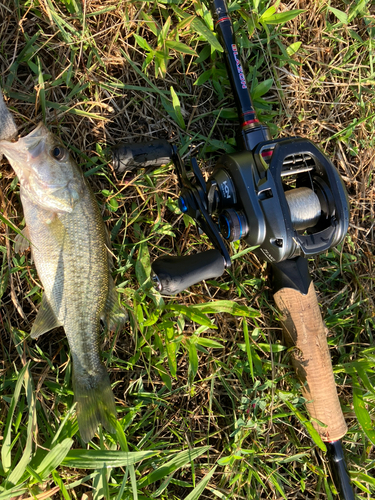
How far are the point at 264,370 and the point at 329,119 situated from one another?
219 cm

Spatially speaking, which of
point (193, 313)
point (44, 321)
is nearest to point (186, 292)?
point (193, 313)

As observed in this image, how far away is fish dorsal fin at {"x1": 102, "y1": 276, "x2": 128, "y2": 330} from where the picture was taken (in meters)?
2.50

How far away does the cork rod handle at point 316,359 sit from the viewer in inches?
103

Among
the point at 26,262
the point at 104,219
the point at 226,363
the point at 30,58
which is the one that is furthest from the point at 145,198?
the point at 226,363

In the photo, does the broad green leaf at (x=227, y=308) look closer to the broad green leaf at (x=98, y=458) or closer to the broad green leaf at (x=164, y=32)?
the broad green leaf at (x=98, y=458)

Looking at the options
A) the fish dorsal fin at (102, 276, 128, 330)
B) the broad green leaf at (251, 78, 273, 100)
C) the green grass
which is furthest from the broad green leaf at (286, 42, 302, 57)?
the fish dorsal fin at (102, 276, 128, 330)

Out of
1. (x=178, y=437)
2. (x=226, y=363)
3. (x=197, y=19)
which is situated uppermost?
(x=197, y=19)

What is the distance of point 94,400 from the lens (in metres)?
2.36

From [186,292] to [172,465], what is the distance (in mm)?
1180

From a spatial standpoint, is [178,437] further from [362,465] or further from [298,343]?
[362,465]

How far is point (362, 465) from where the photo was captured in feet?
9.52

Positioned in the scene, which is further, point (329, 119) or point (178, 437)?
point (329, 119)

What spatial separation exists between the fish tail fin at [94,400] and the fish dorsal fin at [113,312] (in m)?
0.30

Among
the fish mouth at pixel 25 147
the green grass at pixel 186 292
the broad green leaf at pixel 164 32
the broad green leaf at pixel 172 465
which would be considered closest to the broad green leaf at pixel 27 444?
the green grass at pixel 186 292
